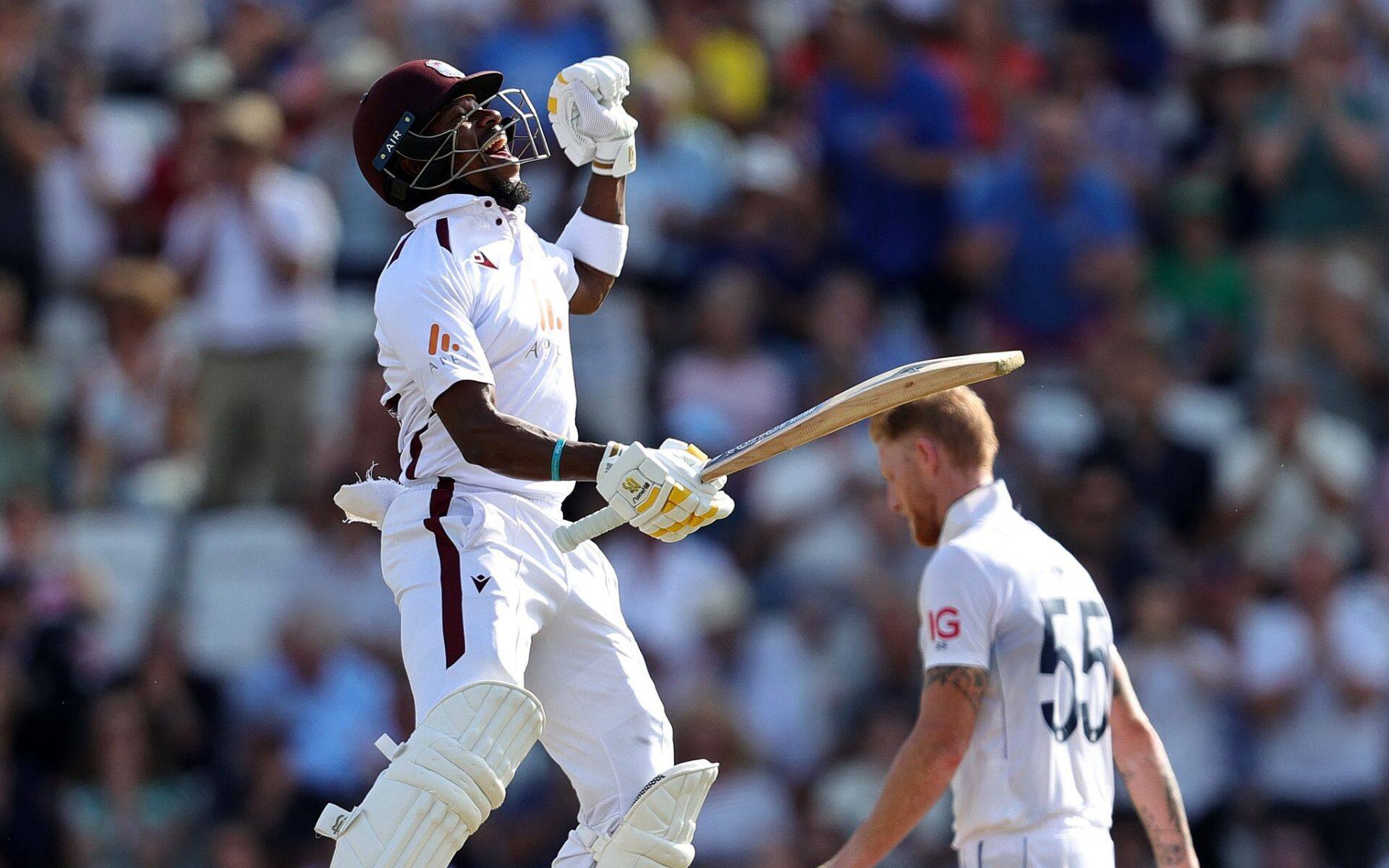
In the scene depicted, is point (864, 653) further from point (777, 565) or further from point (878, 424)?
point (878, 424)

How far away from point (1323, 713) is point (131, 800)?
5.86 m

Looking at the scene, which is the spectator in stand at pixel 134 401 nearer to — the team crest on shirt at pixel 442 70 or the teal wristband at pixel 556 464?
the team crest on shirt at pixel 442 70

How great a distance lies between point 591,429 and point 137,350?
8.63 ft

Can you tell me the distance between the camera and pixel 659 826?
5387mm

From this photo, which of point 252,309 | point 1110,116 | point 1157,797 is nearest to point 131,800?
point 252,309

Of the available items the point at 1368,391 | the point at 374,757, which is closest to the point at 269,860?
the point at 374,757

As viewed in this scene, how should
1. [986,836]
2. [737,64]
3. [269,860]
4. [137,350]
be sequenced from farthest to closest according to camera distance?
[737,64]
[137,350]
[269,860]
[986,836]

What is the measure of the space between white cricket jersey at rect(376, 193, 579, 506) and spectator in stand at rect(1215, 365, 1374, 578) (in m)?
6.10

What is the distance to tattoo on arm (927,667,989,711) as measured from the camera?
18.1 feet

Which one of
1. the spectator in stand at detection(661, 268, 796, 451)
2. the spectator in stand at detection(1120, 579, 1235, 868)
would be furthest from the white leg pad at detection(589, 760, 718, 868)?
the spectator in stand at detection(661, 268, 796, 451)

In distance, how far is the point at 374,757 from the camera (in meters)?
9.80

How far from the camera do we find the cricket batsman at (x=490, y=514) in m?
5.14

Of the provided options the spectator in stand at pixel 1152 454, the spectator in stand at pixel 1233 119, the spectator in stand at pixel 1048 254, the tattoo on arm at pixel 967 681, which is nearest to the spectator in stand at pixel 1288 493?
the spectator in stand at pixel 1152 454

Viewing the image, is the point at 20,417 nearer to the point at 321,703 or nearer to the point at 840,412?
the point at 321,703
